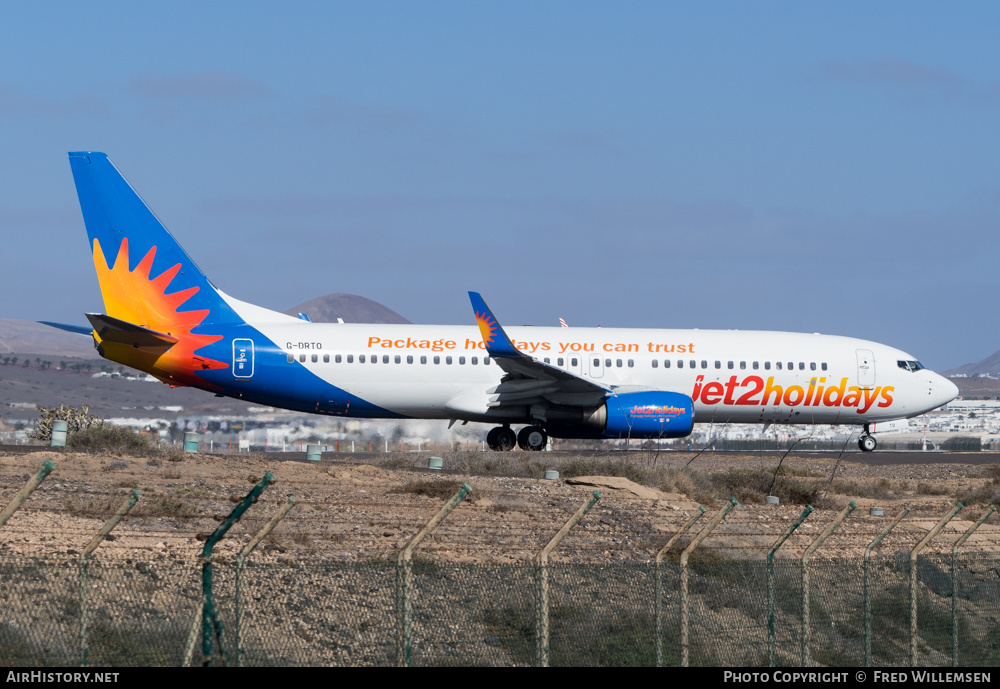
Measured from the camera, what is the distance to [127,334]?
25422 millimetres

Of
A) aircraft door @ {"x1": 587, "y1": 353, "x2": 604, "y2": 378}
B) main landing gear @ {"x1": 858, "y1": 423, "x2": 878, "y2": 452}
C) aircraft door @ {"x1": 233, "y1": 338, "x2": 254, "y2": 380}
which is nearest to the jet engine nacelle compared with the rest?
aircraft door @ {"x1": 587, "y1": 353, "x2": 604, "y2": 378}

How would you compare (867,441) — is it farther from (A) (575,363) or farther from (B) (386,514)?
(B) (386,514)

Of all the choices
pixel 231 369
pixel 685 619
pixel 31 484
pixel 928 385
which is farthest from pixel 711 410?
pixel 31 484

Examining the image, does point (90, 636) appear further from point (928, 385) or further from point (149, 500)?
point (928, 385)

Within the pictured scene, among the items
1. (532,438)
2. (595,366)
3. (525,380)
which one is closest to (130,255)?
(525,380)

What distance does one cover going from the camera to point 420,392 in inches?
1091

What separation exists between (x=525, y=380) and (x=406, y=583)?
1943cm

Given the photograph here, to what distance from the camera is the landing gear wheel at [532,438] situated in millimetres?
28344

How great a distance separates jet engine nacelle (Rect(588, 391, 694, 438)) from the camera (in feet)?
88.4

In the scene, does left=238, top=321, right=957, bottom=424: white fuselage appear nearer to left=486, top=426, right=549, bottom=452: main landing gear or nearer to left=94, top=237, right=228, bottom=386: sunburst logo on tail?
left=486, top=426, right=549, bottom=452: main landing gear

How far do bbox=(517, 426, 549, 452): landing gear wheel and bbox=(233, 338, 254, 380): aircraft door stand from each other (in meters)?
6.81

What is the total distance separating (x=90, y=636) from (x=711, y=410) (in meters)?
22.3

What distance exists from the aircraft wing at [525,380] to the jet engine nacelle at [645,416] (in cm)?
45

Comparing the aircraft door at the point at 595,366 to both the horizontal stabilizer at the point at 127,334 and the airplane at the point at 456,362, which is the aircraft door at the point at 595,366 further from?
the horizontal stabilizer at the point at 127,334
